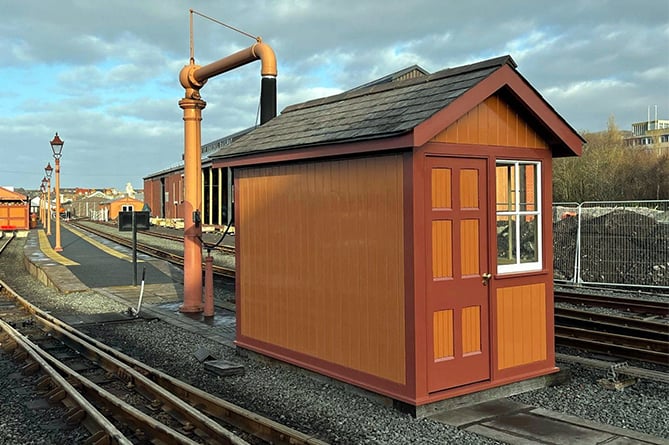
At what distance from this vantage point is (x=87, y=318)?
12461 millimetres

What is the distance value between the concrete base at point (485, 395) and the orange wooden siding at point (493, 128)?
8.67 feet

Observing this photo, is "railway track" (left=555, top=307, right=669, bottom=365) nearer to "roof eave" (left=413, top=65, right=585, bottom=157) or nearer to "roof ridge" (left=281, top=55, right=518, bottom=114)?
"roof eave" (left=413, top=65, right=585, bottom=157)

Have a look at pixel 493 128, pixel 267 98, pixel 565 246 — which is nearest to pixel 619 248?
pixel 565 246

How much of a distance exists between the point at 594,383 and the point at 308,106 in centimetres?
524

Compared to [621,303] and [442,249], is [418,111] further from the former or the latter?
[621,303]

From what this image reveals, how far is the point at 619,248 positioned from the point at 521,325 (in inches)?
438

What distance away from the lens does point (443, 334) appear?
649 centimetres

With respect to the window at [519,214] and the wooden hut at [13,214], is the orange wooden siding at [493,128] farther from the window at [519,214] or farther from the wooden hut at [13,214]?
the wooden hut at [13,214]

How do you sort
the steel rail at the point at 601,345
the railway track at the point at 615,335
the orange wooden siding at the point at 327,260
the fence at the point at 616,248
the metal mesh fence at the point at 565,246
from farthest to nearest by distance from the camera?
the metal mesh fence at the point at 565,246
the fence at the point at 616,248
the railway track at the point at 615,335
the steel rail at the point at 601,345
the orange wooden siding at the point at 327,260

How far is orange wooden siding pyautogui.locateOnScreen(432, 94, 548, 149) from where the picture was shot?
669 cm

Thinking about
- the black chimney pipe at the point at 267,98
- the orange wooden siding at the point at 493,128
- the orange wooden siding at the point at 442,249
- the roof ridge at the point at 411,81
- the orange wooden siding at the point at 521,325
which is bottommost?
the orange wooden siding at the point at 521,325

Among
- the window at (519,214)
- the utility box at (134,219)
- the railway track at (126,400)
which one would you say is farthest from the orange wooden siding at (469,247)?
the utility box at (134,219)

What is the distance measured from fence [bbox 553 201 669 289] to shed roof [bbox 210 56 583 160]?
Answer: 9.88 meters

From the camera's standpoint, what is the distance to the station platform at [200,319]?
5598 mm
